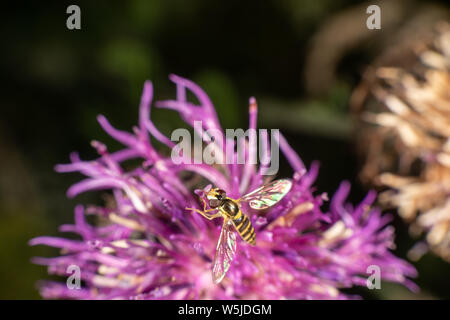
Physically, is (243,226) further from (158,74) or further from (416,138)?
(158,74)

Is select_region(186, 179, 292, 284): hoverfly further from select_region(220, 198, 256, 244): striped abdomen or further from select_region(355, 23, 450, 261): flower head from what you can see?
select_region(355, 23, 450, 261): flower head

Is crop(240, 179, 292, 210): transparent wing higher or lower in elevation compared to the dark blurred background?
lower

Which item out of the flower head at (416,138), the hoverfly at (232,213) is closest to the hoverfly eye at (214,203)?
the hoverfly at (232,213)

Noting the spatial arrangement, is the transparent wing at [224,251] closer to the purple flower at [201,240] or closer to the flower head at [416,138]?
the purple flower at [201,240]

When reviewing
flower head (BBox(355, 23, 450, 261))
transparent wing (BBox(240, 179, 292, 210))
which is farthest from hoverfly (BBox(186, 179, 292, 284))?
flower head (BBox(355, 23, 450, 261))

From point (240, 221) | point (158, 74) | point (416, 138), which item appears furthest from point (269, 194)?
point (158, 74)
